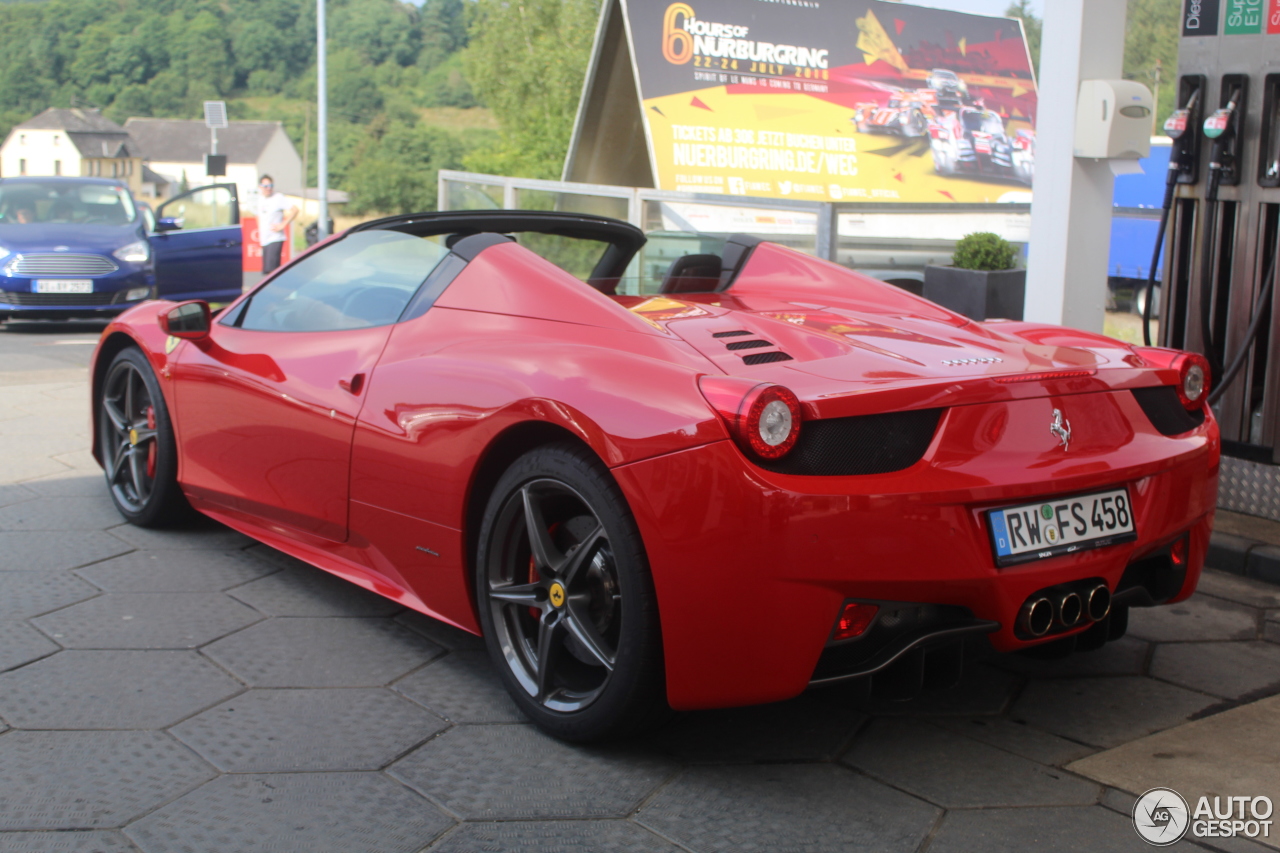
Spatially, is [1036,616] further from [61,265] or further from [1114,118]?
[61,265]

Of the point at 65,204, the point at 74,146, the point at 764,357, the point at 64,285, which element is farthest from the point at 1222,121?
the point at 74,146

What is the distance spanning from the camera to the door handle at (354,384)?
10.6ft

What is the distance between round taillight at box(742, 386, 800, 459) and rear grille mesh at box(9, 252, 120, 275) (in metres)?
11.7

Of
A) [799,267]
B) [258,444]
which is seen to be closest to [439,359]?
[258,444]

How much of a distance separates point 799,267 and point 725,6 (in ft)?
39.1

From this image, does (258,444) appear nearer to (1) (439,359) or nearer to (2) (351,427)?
(2) (351,427)

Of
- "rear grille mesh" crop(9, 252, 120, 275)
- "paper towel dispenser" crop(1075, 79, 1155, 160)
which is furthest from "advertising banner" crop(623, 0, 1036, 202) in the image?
"paper towel dispenser" crop(1075, 79, 1155, 160)

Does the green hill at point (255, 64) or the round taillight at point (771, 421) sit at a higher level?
the green hill at point (255, 64)

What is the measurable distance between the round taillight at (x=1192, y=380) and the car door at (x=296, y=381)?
1.94 m

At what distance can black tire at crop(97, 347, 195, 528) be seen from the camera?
4.27 m

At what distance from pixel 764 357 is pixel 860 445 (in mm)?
360

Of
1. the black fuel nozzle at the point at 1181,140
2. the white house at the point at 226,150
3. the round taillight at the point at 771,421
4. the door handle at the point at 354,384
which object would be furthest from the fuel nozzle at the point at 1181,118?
the white house at the point at 226,150

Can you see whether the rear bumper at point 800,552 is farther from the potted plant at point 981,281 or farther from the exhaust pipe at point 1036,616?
the potted plant at point 981,281

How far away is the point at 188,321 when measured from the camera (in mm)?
4012
